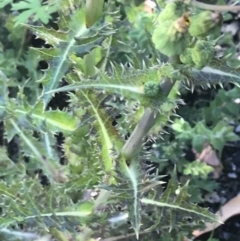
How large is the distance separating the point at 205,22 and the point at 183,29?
0.11 ft

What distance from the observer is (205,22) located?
2.64ft

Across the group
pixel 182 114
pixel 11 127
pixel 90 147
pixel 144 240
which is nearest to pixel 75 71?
pixel 90 147

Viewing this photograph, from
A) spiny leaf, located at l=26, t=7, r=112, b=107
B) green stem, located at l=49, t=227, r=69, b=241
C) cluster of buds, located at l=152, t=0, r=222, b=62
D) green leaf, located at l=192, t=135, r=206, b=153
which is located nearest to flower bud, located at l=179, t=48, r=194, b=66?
cluster of buds, located at l=152, t=0, r=222, b=62

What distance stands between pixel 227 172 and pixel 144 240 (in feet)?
1.72

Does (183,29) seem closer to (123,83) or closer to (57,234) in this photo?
(123,83)

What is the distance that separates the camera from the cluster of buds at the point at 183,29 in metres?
0.81

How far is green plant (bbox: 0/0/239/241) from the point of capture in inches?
40.6

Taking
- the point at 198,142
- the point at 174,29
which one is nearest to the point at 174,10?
the point at 174,29

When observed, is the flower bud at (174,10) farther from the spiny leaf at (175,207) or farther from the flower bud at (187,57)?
the spiny leaf at (175,207)

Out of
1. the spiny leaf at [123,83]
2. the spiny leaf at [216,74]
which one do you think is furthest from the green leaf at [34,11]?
the spiny leaf at [216,74]

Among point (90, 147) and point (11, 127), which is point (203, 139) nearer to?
point (90, 147)

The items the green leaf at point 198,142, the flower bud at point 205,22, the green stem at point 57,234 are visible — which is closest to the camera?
the flower bud at point 205,22

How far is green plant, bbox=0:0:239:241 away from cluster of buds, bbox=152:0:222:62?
0.11 metres

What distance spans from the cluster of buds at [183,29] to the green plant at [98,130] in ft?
0.36
